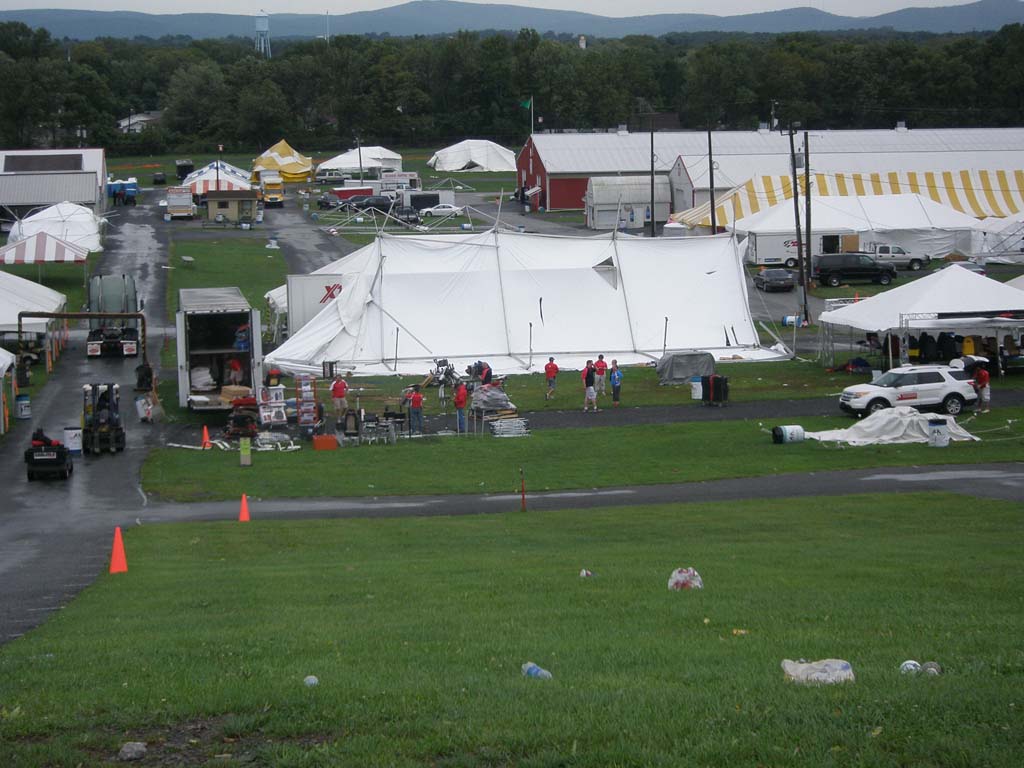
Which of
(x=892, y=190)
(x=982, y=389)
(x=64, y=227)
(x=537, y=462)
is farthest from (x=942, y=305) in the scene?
(x=64, y=227)

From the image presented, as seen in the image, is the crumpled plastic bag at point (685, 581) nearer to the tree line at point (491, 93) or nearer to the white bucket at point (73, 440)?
the white bucket at point (73, 440)

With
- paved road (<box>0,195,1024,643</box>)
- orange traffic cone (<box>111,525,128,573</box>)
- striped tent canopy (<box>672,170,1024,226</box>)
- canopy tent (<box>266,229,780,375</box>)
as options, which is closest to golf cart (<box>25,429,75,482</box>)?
paved road (<box>0,195,1024,643</box>)

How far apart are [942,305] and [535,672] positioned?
91.1 feet

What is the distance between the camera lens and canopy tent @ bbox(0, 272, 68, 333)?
37281mm

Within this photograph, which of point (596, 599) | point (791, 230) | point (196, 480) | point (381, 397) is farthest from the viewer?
point (791, 230)

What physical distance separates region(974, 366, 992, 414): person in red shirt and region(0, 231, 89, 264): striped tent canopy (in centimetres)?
3486

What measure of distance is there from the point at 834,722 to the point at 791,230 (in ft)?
171

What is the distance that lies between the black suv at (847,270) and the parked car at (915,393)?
24.5 m

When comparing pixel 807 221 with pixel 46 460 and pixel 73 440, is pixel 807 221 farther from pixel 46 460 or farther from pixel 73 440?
pixel 46 460

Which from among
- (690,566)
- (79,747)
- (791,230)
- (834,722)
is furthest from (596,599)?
(791,230)

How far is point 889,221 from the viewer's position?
60281 millimetres

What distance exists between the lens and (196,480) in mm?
24109

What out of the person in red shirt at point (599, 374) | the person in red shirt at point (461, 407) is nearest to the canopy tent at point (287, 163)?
the person in red shirt at point (599, 374)

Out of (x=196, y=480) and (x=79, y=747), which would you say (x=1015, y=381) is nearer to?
(x=196, y=480)
